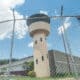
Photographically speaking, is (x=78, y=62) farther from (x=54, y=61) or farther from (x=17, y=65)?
(x=17, y=65)

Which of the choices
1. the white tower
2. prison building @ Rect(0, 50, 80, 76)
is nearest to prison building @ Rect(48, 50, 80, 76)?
prison building @ Rect(0, 50, 80, 76)

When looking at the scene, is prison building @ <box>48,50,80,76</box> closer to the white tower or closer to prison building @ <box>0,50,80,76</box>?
prison building @ <box>0,50,80,76</box>

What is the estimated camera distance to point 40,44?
36.4 metres

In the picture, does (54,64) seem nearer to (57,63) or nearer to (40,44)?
(57,63)

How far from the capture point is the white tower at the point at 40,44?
3544 centimetres

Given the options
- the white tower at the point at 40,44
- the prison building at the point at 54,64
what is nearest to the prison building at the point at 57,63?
the prison building at the point at 54,64

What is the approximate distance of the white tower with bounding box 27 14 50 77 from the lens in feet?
116

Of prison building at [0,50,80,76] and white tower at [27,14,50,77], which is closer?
→ white tower at [27,14,50,77]

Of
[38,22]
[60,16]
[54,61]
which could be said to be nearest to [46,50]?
[54,61]

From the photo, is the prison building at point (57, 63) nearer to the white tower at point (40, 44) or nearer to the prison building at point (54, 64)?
the prison building at point (54, 64)

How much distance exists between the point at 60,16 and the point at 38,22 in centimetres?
2451

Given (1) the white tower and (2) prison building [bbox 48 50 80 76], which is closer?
(1) the white tower

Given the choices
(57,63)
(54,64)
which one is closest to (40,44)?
(54,64)

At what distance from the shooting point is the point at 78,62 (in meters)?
43.7
